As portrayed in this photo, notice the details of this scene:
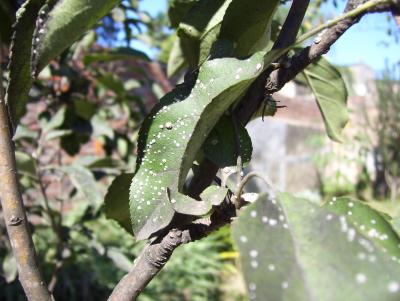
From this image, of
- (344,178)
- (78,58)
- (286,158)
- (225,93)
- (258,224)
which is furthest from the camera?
(344,178)

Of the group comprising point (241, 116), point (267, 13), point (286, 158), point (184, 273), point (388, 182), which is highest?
point (267, 13)

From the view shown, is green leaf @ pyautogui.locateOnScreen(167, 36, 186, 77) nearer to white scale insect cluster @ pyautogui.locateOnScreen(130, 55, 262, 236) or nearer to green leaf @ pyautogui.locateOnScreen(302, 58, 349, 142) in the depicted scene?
green leaf @ pyautogui.locateOnScreen(302, 58, 349, 142)

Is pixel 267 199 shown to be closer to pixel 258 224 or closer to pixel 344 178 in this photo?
pixel 258 224

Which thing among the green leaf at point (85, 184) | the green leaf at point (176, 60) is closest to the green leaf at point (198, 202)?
the green leaf at point (176, 60)

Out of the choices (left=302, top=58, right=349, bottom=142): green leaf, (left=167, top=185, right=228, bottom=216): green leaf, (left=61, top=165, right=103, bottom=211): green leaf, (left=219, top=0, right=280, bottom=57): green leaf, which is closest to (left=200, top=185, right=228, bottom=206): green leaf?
(left=167, top=185, right=228, bottom=216): green leaf

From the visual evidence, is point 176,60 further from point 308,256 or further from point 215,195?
point 308,256

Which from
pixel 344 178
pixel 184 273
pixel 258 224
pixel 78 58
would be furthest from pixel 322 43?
pixel 344 178
